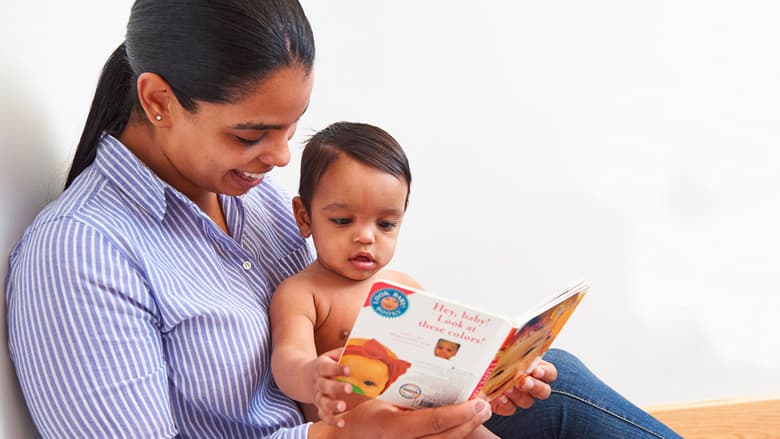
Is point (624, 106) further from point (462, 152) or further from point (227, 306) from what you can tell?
Answer: point (227, 306)

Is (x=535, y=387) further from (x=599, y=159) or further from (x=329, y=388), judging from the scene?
(x=599, y=159)

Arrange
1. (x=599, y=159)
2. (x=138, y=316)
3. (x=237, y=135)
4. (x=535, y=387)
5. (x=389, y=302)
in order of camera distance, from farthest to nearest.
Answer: (x=599, y=159) < (x=535, y=387) < (x=237, y=135) < (x=138, y=316) < (x=389, y=302)

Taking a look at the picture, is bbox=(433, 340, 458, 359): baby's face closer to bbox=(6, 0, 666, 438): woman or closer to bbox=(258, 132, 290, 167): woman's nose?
bbox=(6, 0, 666, 438): woman

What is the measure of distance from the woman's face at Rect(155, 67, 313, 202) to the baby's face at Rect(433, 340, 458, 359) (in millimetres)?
418

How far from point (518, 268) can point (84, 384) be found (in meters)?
1.53

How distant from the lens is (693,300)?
8.60ft

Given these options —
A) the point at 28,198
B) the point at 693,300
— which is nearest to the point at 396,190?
the point at 28,198

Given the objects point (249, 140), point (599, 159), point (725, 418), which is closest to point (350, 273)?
point (249, 140)

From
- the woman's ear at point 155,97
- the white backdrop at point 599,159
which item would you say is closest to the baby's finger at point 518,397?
the woman's ear at point 155,97

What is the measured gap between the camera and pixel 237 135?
4.33 ft

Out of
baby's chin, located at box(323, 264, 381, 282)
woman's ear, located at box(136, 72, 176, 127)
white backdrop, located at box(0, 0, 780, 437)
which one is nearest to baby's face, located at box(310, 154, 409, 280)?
baby's chin, located at box(323, 264, 381, 282)

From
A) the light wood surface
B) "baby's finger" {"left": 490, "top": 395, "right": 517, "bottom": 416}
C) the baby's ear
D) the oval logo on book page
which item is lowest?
the light wood surface

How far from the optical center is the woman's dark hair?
1236mm

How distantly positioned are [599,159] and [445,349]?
146cm
